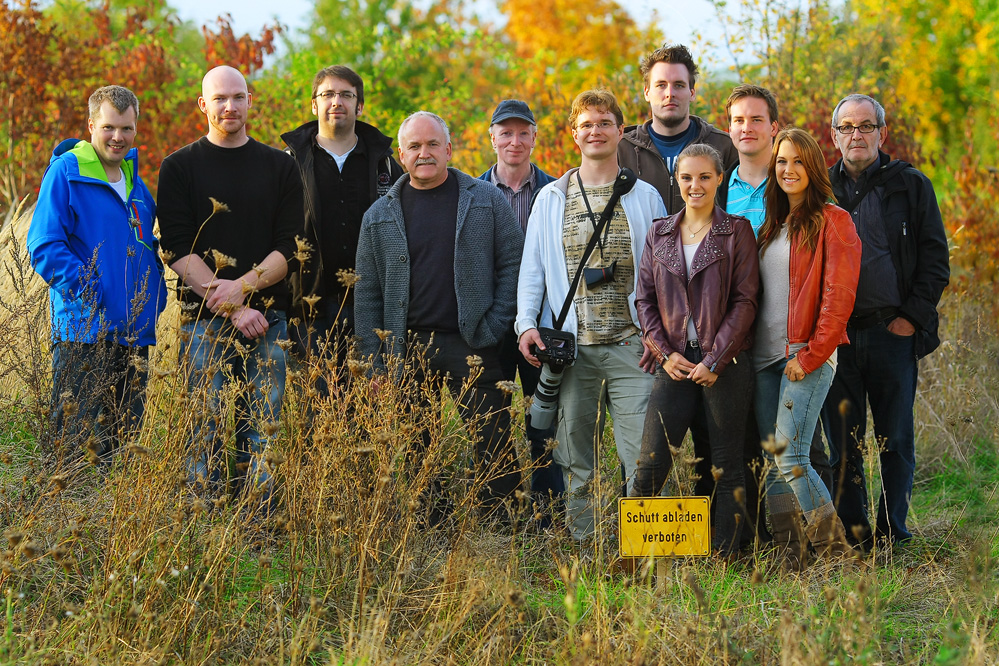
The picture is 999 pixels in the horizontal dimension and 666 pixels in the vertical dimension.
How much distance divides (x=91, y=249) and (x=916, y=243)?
162 inches

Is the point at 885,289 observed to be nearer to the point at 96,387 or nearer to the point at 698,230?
the point at 698,230

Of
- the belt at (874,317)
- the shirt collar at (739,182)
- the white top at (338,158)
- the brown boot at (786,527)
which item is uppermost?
the white top at (338,158)

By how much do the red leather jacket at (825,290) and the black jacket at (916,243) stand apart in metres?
Answer: 0.63

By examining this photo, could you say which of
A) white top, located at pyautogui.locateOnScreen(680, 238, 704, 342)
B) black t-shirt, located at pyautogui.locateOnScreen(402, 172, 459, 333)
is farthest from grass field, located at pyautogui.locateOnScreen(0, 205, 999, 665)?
black t-shirt, located at pyautogui.locateOnScreen(402, 172, 459, 333)

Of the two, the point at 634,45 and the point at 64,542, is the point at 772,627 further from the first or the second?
the point at 634,45

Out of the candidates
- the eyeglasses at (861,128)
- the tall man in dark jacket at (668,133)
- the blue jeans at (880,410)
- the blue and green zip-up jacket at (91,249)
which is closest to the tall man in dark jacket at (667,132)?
the tall man in dark jacket at (668,133)

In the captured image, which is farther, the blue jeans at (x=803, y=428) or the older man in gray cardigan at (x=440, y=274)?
the older man in gray cardigan at (x=440, y=274)

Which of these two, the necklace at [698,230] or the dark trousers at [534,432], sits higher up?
the necklace at [698,230]

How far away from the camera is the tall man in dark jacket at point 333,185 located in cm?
545

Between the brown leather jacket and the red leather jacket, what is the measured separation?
191 millimetres

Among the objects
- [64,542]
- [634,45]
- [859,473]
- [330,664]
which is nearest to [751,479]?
[859,473]

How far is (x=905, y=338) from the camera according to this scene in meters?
4.77

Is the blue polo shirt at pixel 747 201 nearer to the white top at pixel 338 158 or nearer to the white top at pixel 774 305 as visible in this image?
the white top at pixel 774 305

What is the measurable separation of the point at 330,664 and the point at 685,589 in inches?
57.2
